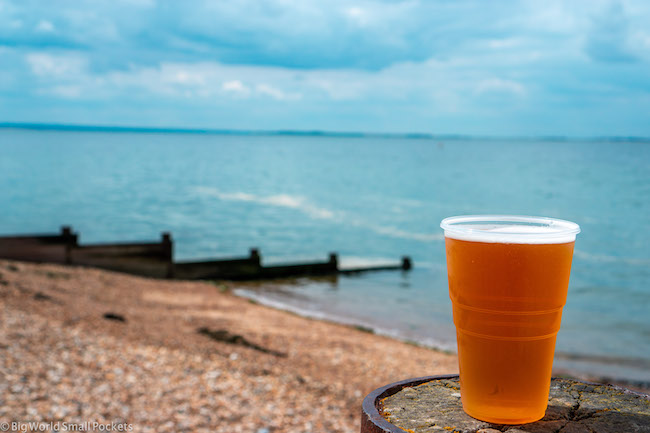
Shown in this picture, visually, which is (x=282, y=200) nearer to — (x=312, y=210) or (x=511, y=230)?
(x=312, y=210)

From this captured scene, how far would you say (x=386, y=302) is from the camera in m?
20.0

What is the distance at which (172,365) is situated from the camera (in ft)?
25.6

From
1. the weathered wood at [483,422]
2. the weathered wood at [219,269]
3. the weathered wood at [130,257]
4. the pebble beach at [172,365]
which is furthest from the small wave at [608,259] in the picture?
the weathered wood at [483,422]

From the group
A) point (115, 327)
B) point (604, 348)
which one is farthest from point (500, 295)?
point (604, 348)

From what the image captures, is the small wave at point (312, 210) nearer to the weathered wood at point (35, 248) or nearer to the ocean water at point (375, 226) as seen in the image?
the ocean water at point (375, 226)

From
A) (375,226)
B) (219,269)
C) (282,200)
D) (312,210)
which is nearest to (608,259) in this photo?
(375,226)

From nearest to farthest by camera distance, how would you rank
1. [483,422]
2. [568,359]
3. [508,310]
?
[508,310] < [483,422] < [568,359]

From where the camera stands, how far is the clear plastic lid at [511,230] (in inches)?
57.3

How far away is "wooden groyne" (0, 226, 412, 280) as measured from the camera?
635 inches

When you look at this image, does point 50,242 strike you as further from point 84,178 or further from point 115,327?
point 84,178

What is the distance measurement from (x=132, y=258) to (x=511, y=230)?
17.2 m

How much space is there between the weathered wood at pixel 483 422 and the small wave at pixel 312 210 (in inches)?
1357

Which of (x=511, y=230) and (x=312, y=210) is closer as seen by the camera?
(x=511, y=230)

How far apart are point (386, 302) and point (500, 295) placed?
61.7 feet
